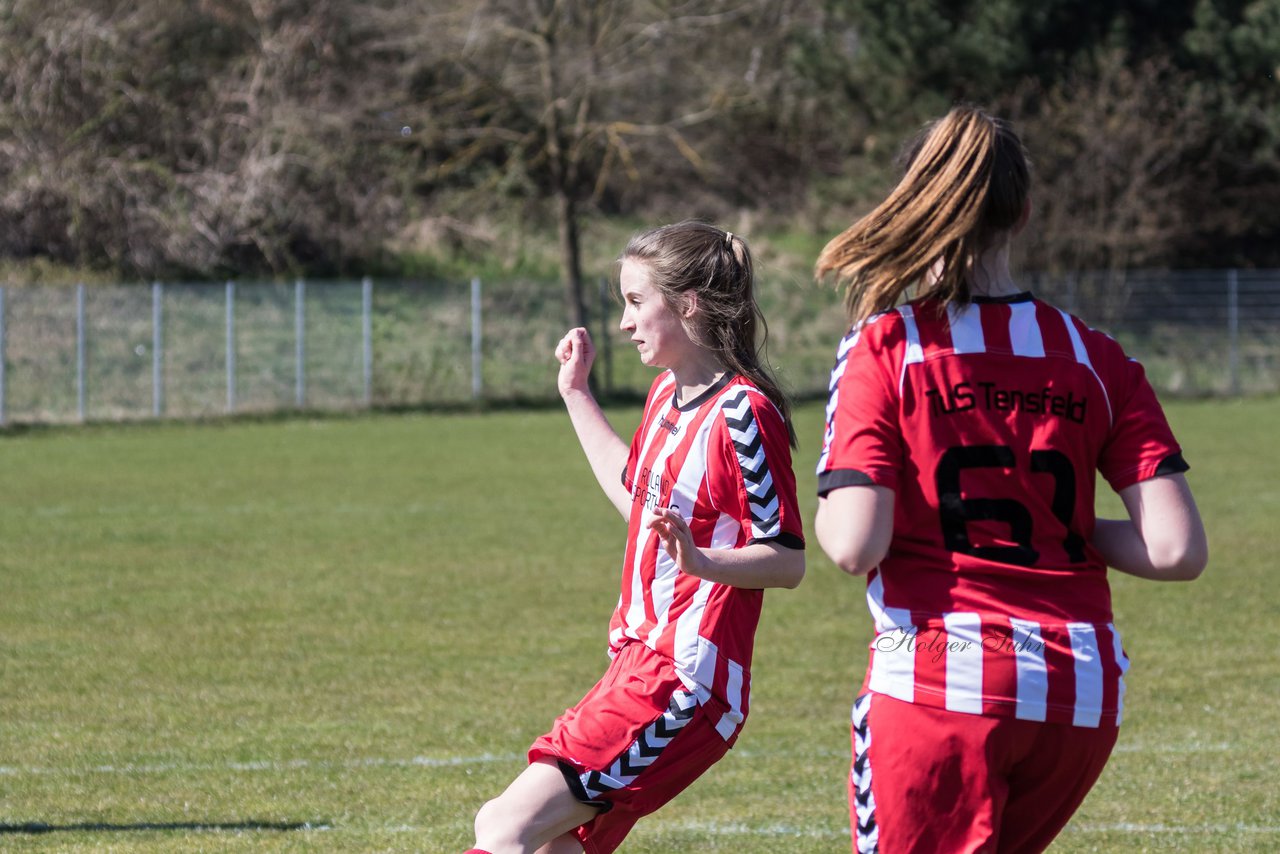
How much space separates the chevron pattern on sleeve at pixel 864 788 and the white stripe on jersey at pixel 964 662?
145 mm

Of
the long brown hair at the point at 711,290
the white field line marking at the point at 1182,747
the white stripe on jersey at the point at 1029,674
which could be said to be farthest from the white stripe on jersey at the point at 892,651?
the white field line marking at the point at 1182,747

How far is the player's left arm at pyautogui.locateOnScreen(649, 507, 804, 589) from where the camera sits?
8.75ft

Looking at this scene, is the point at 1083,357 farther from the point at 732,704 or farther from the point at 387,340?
the point at 387,340

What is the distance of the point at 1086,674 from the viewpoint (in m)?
2.34

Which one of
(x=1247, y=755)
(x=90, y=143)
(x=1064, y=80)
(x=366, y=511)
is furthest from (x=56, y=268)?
(x=1247, y=755)

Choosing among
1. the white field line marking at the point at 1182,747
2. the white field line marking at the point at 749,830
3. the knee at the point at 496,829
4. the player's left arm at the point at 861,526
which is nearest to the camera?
the player's left arm at the point at 861,526

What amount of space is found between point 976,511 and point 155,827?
3.62 meters

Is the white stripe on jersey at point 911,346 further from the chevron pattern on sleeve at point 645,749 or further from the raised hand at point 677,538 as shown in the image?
the chevron pattern on sleeve at point 645,749

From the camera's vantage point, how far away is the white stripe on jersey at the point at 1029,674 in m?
2.31

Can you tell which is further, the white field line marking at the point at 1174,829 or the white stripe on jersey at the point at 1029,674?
the white field line marking at the point at 1174,829

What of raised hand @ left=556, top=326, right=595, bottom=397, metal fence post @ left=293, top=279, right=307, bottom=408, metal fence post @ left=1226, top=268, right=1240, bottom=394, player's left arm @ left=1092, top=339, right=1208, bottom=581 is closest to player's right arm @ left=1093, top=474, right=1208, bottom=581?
player's left arm @ left=1092, top=339, right=1208, bottom=581

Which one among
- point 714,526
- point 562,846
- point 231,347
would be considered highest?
point 714,526

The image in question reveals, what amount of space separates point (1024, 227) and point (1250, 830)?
10.7 feet

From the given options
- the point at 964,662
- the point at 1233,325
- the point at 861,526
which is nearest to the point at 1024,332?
the point at 861,526
